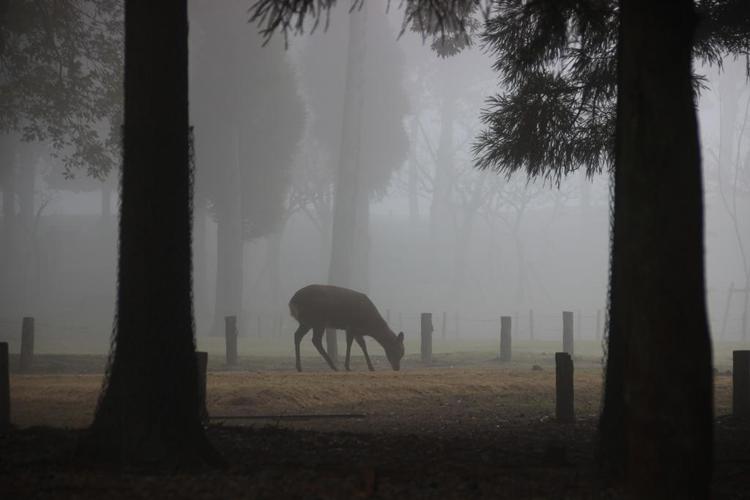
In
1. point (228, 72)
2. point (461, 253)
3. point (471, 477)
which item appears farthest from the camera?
point (461, 253)

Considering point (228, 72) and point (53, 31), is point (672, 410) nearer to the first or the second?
point (53, 31)

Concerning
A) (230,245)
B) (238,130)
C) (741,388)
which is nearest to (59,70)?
(230,245)

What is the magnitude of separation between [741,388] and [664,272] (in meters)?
6.33

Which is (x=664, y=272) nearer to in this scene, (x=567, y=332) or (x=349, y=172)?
(x=567, y=332)

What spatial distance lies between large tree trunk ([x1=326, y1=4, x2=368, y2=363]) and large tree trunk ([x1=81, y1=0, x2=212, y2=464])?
2355 cm

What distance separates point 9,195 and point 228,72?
54.1 ft

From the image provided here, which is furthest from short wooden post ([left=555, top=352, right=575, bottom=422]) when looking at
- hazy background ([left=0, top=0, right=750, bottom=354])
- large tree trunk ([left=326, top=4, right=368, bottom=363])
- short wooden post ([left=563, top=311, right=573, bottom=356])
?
hazy background ([left=0, top=0, right=750, bottom=354])

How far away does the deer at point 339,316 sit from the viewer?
18422mm

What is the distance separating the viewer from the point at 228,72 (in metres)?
33.9

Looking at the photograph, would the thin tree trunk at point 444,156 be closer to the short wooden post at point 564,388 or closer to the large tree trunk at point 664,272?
the short wooden post at point 564,388

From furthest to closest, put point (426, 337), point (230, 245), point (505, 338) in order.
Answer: point (230, 245)
point (505, 338)
point (426, 337)

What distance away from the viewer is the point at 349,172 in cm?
3088

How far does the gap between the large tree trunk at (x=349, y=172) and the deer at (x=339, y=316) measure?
10.9 meters

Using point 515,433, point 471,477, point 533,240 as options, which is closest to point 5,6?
point 515,433
